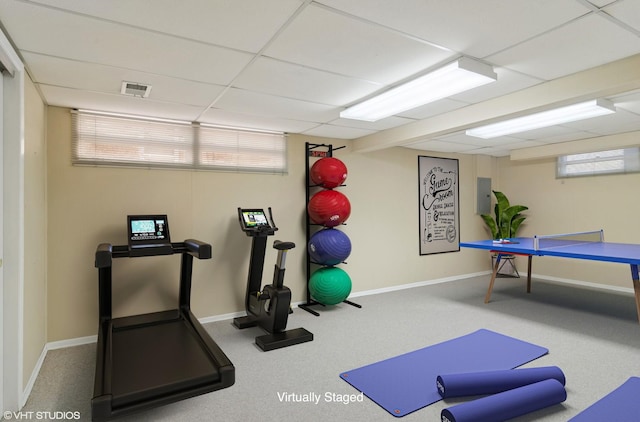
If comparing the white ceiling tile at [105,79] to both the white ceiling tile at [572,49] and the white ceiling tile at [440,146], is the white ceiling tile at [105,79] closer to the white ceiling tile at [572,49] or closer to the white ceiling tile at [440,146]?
the white ceiling tile at [572,49]

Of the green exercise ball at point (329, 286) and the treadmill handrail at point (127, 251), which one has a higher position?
the treadmill handrail at point (127, 251)

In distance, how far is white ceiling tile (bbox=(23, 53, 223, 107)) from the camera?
9.13 ft

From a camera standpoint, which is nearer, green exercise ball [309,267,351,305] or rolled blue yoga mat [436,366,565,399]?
rolled blue yoga mat [436,366,565,399]

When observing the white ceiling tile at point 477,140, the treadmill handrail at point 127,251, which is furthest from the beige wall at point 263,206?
the white ceiling tile at point 477,140

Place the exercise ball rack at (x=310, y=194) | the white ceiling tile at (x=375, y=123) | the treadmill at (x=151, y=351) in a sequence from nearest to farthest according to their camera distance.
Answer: the treadmill at (x=151, y=351)
the white ceiling tile at (x=375, y=123)
the exercise ball rack at (x=310, y=194)

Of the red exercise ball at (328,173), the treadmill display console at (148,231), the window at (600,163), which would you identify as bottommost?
the treadmill display console at (148,231)

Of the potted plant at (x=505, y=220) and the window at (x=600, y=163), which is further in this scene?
the potted plant at (x=505, y=220)

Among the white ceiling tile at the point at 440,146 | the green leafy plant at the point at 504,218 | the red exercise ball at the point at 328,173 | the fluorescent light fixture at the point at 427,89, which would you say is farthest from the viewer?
the green leafy plant at the point at 504,218

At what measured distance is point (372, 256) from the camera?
605 cm

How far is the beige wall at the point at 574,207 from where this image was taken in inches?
238

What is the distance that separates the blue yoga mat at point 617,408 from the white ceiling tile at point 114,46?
3450 mm

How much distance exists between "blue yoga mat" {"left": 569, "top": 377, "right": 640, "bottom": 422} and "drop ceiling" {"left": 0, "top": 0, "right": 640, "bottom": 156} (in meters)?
2.34

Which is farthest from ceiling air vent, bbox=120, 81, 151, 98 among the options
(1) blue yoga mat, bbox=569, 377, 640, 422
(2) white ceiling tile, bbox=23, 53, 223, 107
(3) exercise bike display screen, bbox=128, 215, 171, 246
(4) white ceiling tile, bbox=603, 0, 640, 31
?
(1) blue yoga mat, bbox=569, 377, 640, 422

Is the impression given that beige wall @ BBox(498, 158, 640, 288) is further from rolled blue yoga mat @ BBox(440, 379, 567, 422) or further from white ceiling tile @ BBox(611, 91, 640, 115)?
rolled blue yoga mat @ BBox(440, 379, 567, 422)
